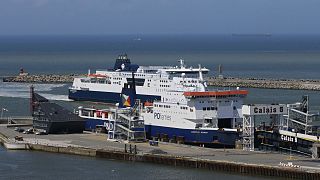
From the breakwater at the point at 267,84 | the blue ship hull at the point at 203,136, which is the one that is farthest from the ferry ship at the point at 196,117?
the breakwater at the point at 267,84

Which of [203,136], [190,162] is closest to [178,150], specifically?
[203,136]

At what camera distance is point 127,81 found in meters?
91.9

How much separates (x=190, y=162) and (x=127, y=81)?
40141mm

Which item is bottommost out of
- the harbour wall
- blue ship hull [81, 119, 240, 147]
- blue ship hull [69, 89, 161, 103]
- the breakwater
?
the harbour wall

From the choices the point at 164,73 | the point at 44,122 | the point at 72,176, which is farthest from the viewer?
the point at 164,73

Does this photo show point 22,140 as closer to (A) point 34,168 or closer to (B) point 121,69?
(A) point 34,168

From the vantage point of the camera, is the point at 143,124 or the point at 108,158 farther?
the point at 143,124

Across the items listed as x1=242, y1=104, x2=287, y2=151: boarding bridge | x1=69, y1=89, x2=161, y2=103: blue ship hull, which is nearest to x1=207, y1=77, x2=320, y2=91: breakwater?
Result: x1=69, y1=89, x2=161, y2=103: blue ship hull

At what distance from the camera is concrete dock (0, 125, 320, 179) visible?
161ft

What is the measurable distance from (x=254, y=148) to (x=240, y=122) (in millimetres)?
4092

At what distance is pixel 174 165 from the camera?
52844mm

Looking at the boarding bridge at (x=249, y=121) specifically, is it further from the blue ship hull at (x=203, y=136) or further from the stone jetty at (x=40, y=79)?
the stone jetty at (x=40, y=79)

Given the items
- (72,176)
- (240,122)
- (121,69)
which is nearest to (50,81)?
(121,69)

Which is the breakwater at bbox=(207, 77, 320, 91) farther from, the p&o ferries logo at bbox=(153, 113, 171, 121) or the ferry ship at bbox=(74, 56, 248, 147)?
the p&o ferries logo at bbox=(153, 113, 171, 121)
